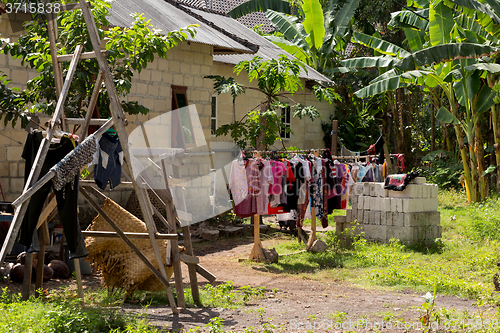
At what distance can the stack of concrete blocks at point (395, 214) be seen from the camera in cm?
902

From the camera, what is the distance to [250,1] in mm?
15547

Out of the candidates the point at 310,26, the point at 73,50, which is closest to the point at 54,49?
the point at 73,50

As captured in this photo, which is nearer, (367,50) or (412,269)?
(412,269)

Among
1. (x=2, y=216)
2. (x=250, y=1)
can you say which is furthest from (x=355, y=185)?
(x=250, y=1)

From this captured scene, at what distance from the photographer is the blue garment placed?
482cm

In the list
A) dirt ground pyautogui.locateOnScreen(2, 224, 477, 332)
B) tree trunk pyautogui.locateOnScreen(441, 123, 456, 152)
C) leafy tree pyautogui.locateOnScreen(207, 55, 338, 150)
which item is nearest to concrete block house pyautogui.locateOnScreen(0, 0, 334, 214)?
leafy tree pyautogui.locateOnScreen(207, 55, 338, 150)

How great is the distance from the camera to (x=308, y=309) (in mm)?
5488

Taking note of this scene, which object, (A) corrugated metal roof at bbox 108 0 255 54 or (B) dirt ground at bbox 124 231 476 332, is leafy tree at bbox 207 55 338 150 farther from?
(B) dirt ground at bbox 124 231 476 332

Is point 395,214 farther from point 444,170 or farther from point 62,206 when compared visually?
point 444,170

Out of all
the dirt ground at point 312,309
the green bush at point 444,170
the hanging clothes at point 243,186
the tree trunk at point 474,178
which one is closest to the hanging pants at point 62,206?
the dirt ground at point 312,309

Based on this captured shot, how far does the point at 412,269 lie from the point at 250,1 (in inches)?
429

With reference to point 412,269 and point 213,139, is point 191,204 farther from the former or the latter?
point 412,269

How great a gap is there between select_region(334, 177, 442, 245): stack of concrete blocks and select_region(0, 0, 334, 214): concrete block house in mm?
3881

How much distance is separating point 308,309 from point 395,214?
4.17m
